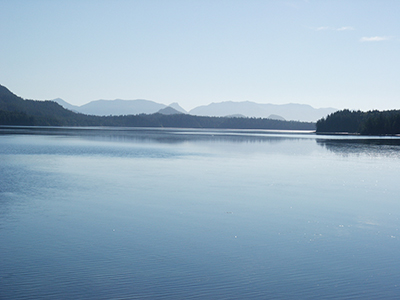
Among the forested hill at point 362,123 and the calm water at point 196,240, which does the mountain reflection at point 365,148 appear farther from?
the forested hill at point 362,123

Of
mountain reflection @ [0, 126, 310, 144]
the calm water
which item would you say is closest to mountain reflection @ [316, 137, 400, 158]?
mountain reflection @ [0, 126, 310, 144]

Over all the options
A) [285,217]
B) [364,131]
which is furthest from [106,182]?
[364,131]

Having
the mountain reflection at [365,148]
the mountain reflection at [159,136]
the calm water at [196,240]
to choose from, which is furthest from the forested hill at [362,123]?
the calm water at [196,240]

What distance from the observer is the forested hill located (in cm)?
12650

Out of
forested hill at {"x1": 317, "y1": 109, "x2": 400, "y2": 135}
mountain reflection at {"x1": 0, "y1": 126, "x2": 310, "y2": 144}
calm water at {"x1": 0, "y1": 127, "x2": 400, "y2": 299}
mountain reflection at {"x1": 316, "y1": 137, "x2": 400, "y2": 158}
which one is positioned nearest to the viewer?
calm water at {"x1": 0, "y1": 127, "x2": 400, "y2": 299}

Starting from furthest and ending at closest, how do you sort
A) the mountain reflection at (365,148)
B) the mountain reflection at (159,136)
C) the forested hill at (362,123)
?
the forested hill at (362,123) → the mountain reflection at (159,136) → the mountain reflection at (365,148)

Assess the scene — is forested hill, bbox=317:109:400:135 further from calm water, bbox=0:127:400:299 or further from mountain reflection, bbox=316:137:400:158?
calm water, bbox=0:127:400:299

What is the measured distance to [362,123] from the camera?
474ft

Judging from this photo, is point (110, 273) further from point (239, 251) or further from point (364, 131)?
point (364, 131)

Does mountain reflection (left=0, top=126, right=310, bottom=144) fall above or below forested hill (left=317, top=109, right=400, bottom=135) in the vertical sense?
below

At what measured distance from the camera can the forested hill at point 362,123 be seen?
12650 cm

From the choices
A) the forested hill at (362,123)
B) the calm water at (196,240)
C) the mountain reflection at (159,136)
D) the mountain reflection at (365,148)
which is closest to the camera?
the calm water at (196,240)

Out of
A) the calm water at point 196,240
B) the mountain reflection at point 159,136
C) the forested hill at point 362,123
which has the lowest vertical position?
the calm water at point 196,240

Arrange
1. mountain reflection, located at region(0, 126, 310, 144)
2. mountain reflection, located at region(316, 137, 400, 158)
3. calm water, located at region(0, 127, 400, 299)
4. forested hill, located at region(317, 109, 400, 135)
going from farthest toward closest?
1. forested hill, located at region(317, 109, 400, 135)
2. mountain reflection, located at region(0, 126, 310, 144)
3. mountain reflection, located at region(316, 137, 400, 158)
4. calm water, located at region(0, 127, 400, 299)
